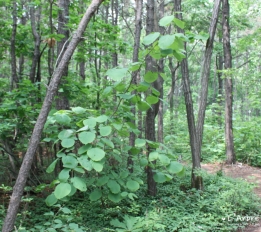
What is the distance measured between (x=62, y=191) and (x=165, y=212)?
250 cm

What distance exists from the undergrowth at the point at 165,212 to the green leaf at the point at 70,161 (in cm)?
118

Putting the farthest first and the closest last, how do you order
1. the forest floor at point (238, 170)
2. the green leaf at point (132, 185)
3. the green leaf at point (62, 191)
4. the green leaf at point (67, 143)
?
the forest floor at point (238, 170) → the green leaf at point (132, 185) → the green leaf at point (67, 143) → the green leaf at point (62, 191)

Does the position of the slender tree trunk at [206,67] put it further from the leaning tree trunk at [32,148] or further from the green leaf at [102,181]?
the leaning tree trunk at [32,148]

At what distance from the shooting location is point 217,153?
35.3 feet

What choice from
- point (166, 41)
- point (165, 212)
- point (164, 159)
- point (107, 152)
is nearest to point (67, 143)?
point (107, 152)

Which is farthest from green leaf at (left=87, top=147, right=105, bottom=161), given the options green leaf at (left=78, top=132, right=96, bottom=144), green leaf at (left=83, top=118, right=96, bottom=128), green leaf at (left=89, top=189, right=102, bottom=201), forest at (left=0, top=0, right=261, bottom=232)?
green leaf at (left=89, top=189, right=102, bottom=201)

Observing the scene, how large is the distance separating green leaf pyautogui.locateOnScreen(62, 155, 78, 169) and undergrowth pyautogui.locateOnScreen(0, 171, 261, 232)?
3.89ft

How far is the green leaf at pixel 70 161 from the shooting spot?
2.75 metres

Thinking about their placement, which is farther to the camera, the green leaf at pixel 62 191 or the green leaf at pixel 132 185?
the green leaf at pixel 132 185

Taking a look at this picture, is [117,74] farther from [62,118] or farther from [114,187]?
[114,187]

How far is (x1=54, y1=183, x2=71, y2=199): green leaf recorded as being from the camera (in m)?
2.58

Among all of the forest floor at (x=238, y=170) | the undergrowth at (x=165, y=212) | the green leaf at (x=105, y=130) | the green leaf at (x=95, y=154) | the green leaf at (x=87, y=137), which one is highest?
the green leaf at (x=105, y=130)

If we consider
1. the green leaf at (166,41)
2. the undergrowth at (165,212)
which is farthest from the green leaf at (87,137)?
the undergrowth at (165,212)

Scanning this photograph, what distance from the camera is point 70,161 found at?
109 inches
